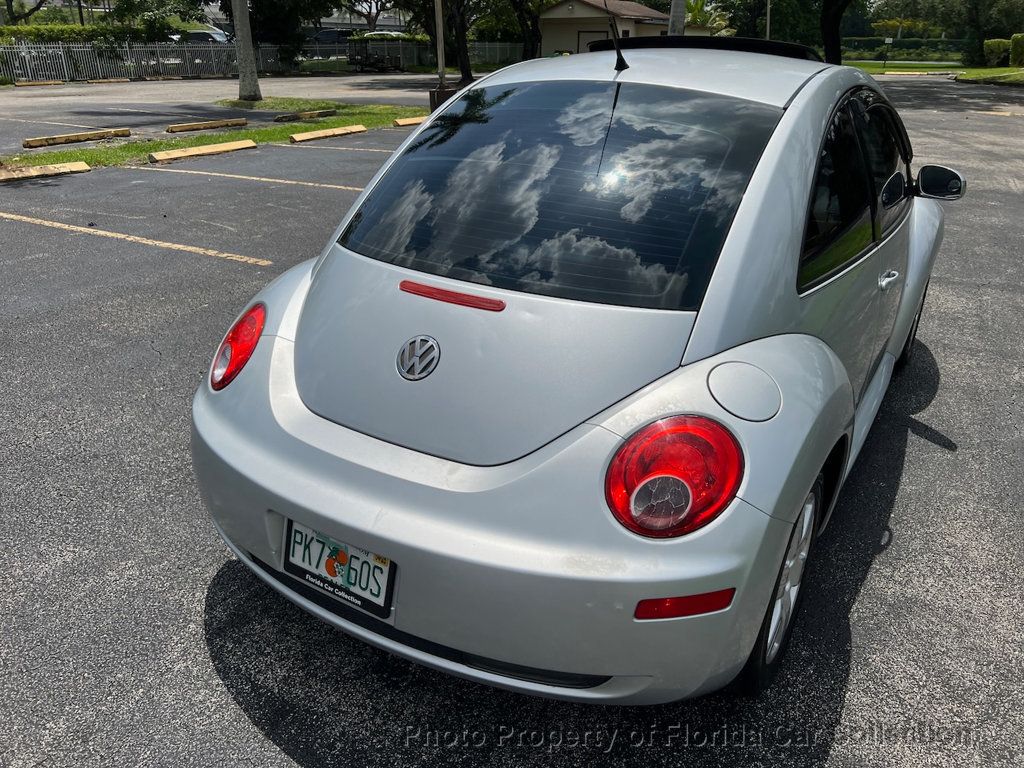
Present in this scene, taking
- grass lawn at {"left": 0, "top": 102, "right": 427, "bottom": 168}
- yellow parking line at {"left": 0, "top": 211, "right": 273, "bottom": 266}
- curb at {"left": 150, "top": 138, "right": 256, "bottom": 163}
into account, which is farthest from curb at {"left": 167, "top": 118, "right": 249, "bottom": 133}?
yellow parking line at {"left": 0, "top": 211, "right": 273, "bottom": 266}

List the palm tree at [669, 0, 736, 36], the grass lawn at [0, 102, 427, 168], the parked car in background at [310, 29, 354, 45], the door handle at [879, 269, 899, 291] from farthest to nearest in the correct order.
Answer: the palm tree at [669, 0, 736, 36] < the parked car in background at [310, 29, 354, 45] < the grass lawn at [0, 102, 427, 168] < the door handle at [879, 269, 899, 291]

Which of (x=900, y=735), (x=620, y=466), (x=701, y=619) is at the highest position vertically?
(x=620, y=466)

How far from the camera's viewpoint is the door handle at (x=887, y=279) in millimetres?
3186

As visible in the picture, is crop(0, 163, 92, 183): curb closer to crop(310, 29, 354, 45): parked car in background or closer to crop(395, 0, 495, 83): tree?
crop(395, 0, 495, 83): tree

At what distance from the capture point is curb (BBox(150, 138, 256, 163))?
37.5 feet

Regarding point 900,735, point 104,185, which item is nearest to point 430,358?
point 900,735

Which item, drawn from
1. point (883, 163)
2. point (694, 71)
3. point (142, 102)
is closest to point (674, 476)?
point (694, 71)

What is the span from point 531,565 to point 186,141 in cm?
1312

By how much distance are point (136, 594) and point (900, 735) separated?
241 centimetres

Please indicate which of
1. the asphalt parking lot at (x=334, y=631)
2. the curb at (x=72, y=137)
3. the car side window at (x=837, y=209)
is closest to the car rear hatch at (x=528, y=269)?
the car side window at (x=837, y=209)

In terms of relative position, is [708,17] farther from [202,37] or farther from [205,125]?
[205,125]

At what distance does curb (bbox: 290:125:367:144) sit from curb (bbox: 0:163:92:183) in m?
3.70

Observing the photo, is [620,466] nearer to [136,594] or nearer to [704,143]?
[704,143]

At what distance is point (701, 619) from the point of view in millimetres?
1897
